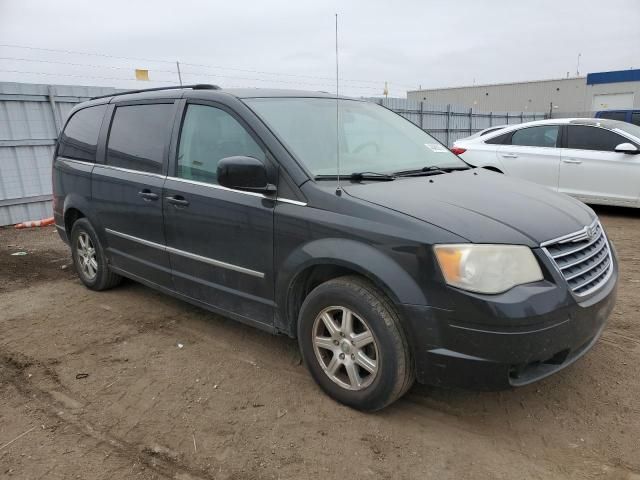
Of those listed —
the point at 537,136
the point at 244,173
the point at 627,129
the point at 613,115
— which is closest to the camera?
A: the point at 244,173

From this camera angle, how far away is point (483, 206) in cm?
270

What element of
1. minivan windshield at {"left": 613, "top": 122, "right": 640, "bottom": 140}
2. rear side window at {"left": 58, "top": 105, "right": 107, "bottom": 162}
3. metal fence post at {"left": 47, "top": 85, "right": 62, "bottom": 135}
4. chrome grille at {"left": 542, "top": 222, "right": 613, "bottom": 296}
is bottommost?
chrome grille at {"left": 542, "top": 222, "right": 613, "bottom": 296}

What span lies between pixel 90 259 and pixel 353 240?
3.32 m

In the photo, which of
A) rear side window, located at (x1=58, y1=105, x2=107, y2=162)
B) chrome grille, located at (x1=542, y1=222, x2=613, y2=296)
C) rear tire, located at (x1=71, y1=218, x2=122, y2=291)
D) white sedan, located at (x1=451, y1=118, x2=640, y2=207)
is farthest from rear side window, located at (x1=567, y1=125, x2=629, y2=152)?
rear tire, located at (x1=71, y1=218, x2=122, y2=291)

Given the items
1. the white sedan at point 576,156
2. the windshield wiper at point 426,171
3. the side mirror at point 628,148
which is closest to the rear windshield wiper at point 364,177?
the windshield wiper at point 426,171

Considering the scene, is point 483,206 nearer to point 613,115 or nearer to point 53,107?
point 53,107

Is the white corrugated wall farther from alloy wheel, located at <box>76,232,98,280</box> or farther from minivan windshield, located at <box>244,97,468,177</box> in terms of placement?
minivan windshield, located at <box>244,97,468,177</box>

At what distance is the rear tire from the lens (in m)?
4.64

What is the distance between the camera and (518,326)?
2277 mm

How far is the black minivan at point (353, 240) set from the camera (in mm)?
2355

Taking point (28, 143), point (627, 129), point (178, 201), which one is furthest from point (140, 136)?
point (627, 129)

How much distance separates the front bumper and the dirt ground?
381mm

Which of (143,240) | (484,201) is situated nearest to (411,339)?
(484,201)

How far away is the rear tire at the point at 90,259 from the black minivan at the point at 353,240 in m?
0.47
